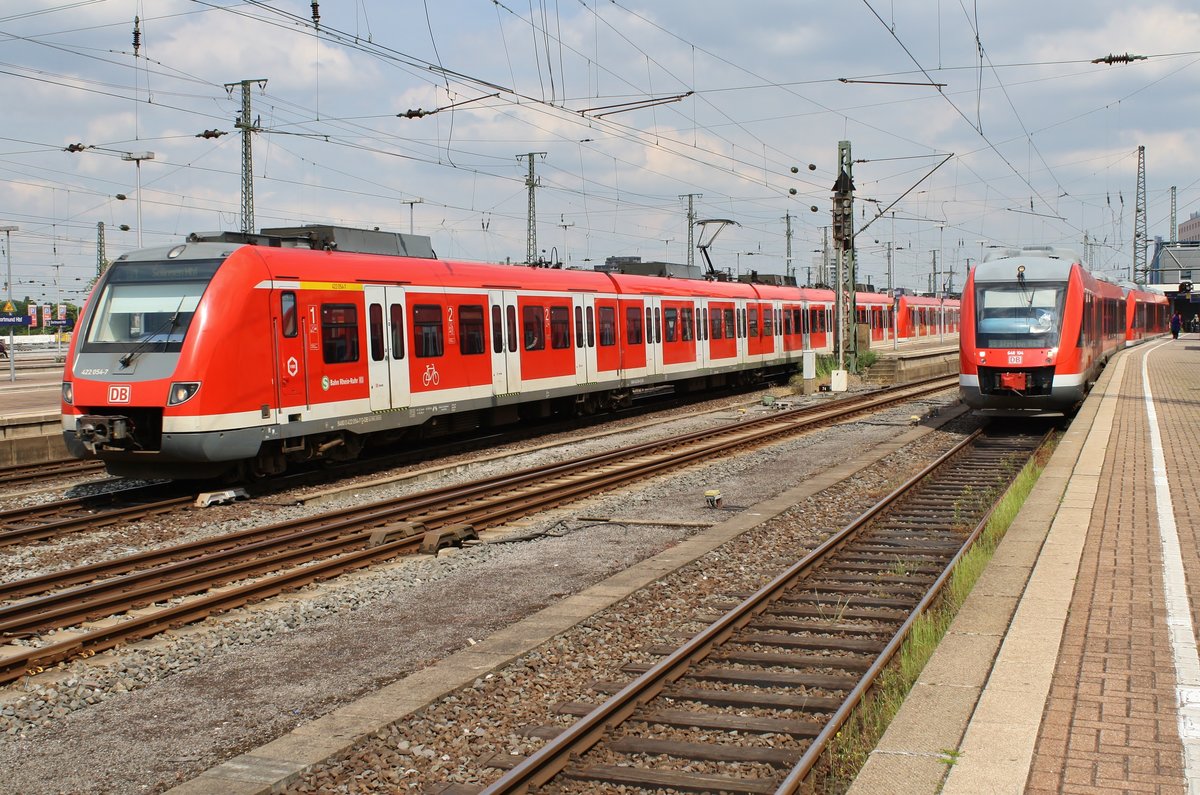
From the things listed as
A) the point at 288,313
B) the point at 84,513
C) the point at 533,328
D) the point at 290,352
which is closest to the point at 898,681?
the point at 290,352

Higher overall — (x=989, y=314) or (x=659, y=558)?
(x=989, y=314)

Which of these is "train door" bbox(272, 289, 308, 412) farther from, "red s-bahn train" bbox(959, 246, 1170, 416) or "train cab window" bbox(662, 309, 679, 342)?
"train cab window" bbox(662, 309, 679, 342)

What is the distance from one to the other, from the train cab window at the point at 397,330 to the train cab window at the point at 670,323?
1147cm

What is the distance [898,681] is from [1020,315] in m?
14.4

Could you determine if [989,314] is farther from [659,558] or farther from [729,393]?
[729,393]

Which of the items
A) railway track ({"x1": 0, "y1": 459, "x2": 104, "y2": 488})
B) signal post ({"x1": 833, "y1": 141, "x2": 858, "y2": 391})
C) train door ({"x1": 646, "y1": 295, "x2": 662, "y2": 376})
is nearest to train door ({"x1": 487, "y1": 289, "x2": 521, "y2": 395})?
train door ({"x1": 646, "y1": 295, "x2": 662, "y2": 376})

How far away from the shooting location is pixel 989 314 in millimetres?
19562

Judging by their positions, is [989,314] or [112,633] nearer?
[112,633]

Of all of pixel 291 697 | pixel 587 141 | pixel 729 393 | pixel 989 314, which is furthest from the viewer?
pixel 729 393

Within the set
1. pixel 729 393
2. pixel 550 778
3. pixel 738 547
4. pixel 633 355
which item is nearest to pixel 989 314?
pixel 633 355

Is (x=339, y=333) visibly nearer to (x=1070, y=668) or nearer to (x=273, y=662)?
(x=273, y=662)

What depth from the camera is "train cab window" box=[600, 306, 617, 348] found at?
23953 mm

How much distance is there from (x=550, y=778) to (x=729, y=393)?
2841cm

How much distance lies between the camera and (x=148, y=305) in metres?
13.6
